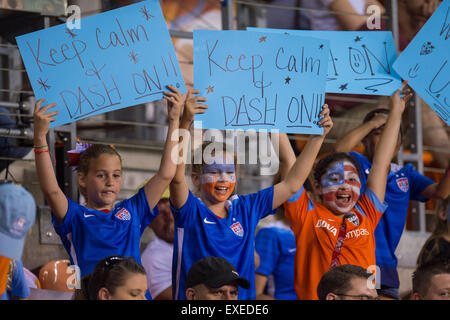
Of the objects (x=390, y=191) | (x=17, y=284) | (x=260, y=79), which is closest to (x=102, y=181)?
(x=17, y=284)

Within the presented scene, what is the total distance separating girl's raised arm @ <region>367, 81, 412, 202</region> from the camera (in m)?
3.98

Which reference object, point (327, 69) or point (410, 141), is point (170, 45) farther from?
point (410, 141)

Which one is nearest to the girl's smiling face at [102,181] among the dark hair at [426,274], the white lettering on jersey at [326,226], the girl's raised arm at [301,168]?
the girl's raised arm at [301,168]

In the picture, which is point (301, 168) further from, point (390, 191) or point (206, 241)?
point (390, 191)

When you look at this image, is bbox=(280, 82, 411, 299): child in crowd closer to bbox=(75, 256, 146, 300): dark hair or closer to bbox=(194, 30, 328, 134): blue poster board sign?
bbox=(194, 30, 328, 134): blue poster board sign

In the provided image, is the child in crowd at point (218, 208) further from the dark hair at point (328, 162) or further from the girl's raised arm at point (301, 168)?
the dark hair at point (328, 162)

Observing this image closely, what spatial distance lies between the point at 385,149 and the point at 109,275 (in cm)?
165

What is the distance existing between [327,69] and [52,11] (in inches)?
52.9

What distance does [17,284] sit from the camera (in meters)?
3.46

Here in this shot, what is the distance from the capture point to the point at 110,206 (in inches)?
140

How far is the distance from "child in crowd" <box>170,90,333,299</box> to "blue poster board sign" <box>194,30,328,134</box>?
0.08m

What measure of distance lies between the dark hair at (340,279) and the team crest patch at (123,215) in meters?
0.86

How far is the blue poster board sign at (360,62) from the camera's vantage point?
392cm

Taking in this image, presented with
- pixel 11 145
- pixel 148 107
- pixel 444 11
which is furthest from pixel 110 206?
pixel 148 107
